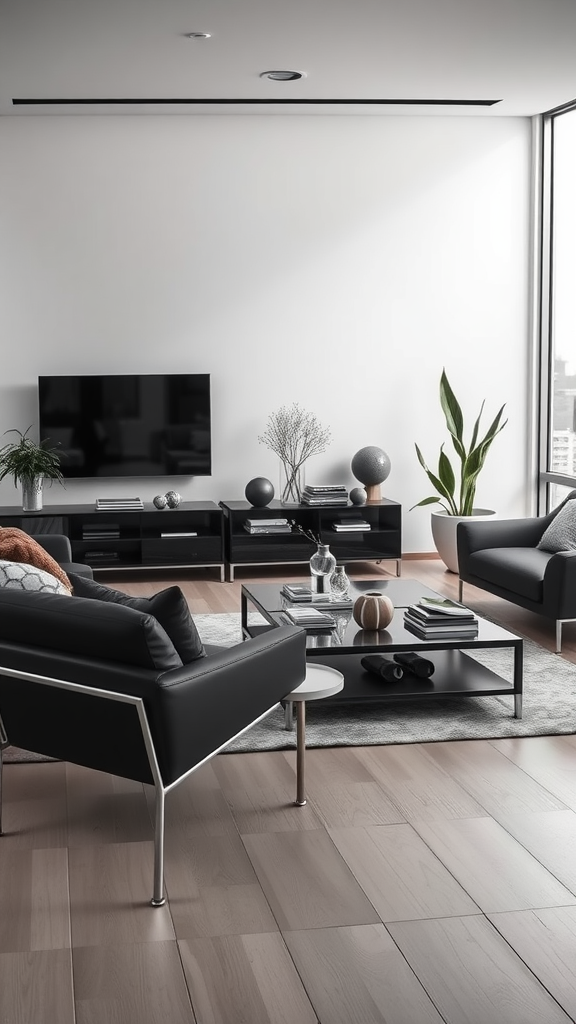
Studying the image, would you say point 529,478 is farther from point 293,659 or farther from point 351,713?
point 293,659

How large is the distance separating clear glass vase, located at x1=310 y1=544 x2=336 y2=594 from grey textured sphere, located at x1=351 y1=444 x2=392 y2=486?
2.44m

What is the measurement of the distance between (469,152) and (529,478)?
225 centimetres

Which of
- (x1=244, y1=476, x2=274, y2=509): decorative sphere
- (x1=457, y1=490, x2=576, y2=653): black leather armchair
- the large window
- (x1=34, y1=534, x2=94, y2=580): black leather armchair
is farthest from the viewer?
the large window

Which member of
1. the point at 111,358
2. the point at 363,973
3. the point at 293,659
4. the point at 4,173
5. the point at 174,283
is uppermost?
the point at 4,173

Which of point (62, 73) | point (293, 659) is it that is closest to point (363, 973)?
point (293, 659)

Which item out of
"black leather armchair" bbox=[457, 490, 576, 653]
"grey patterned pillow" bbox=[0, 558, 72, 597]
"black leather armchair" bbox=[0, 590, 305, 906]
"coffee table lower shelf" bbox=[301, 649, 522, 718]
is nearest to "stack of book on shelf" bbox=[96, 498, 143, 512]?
"black leather armchair" bbox=[457, 490, 576, 653]

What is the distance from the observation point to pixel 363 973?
2268mm

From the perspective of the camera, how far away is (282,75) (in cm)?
578

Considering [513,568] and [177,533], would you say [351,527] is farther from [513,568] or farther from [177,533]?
[513,568]

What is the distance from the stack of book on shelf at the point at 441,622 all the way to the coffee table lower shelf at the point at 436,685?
192 millimetres

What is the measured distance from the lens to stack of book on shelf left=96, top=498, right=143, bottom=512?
6668 millimetres

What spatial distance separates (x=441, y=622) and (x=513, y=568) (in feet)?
4.00

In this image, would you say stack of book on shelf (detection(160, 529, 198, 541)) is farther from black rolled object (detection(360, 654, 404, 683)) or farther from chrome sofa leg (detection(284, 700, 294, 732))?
chrome sofa leg (detection(284, 700, 294, 732))

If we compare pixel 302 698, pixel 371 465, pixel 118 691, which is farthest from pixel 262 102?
pixel 118 691
